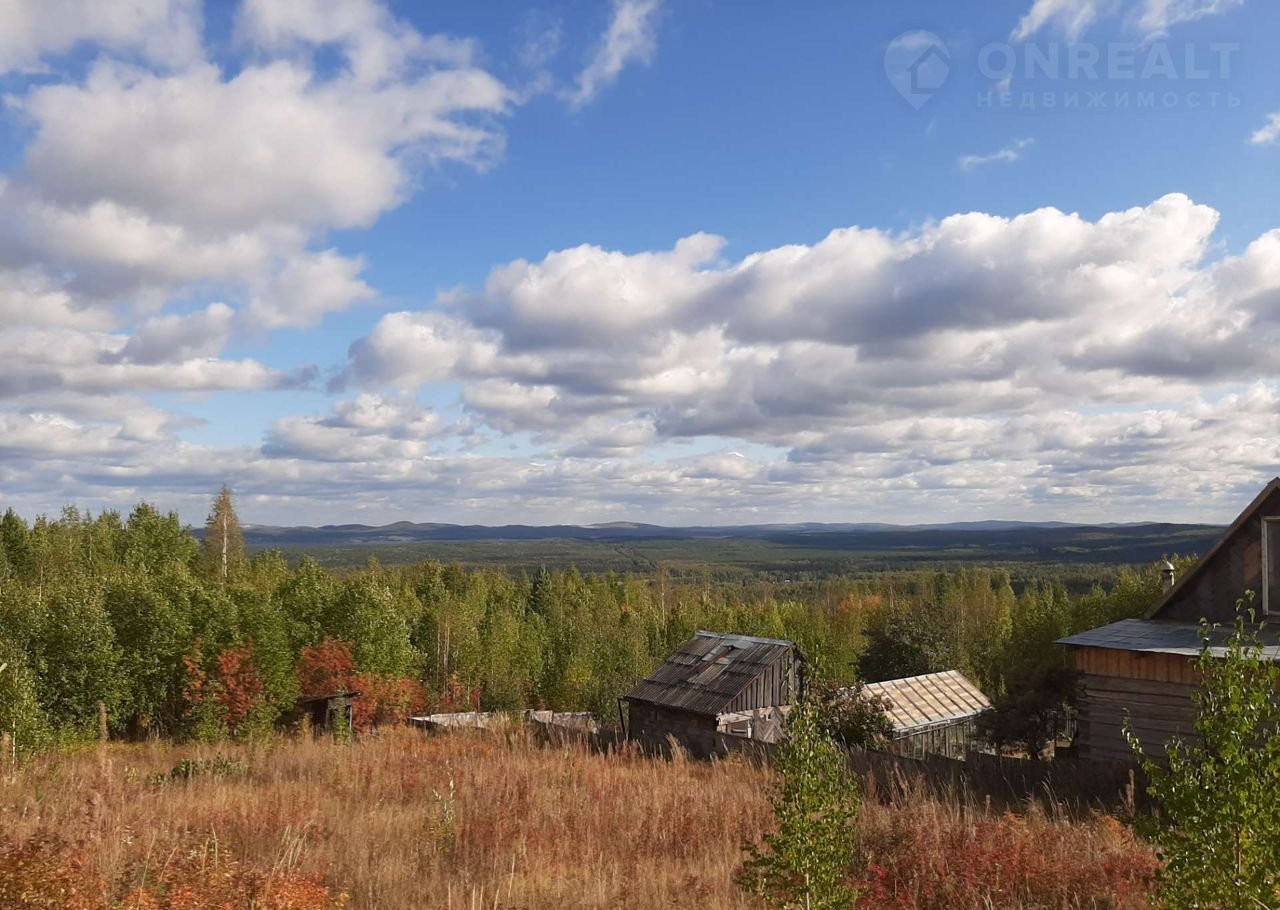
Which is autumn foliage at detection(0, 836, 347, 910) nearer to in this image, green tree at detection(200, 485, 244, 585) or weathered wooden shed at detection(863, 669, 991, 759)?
weathered wooden shed at detection(863, 669, 991, 759)

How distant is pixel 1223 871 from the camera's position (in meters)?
4.94

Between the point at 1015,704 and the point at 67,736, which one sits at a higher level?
the point at 1015,704

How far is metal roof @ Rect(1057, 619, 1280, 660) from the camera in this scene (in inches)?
706

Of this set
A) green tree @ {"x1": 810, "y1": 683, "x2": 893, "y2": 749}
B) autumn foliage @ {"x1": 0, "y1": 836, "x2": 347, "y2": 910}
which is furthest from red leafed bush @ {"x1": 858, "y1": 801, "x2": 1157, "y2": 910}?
green tree @ {"x1": 810, "y1": 683, "x2": 893, "y2": 749}

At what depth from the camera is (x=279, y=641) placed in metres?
41.9

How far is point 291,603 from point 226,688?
38.7 ft

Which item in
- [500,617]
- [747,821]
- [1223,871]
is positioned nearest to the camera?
[1223,871]

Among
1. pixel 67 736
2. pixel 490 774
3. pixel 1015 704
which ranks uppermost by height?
pixel 490 774

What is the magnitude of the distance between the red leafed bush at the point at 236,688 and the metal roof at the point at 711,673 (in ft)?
58.8

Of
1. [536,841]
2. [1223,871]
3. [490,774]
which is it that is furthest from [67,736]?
[1223,871]

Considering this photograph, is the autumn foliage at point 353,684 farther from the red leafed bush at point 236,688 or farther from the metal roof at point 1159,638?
the metal roof at point 1159,638

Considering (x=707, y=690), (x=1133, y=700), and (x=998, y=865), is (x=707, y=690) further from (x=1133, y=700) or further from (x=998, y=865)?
(x=998, y=865)

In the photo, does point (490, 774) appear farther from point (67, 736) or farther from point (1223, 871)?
point (67, 736)

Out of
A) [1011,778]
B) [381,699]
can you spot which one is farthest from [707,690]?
[381,699]
